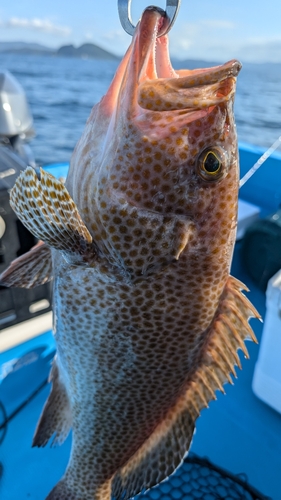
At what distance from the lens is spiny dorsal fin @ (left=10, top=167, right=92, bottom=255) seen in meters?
1.35

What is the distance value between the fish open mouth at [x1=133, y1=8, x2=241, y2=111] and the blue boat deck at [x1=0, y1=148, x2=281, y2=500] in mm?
2504

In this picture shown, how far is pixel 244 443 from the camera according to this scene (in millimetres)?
3111

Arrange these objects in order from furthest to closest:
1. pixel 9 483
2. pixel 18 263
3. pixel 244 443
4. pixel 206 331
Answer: pixel 244 443 < pixel 9 483 < pixel 18 263 < pixel 206 331

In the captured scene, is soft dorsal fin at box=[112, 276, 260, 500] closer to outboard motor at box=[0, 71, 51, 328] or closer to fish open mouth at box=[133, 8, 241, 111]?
fish open mouth at box=[133, 8, 241, 111]

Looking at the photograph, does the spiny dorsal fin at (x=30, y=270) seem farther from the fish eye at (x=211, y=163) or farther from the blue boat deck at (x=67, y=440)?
the blue boat deck at (x=67, y=440)

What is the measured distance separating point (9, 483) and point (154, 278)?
2.09 m

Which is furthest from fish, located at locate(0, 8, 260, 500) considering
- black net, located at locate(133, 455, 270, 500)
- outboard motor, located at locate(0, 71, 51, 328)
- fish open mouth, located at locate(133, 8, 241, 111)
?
outboard motor, located at locate(0, 71, 51, 328)

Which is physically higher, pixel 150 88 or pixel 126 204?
pixel 150 88

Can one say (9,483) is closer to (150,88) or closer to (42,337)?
(42,337)

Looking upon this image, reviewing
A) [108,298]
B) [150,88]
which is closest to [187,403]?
[108,298]

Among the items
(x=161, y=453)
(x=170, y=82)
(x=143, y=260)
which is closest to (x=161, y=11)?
(x=170, y=82)

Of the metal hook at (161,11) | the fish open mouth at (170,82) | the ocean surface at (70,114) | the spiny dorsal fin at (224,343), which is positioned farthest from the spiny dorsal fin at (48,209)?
the ocean surface at (70,114)

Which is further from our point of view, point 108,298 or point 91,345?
point 91,345

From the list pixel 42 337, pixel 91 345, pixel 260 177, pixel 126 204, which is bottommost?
pixel 42 337
